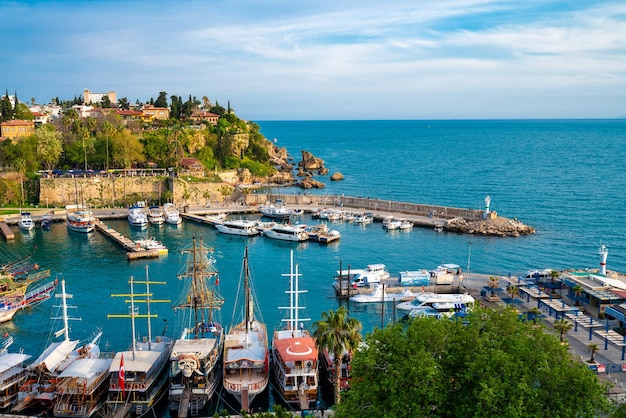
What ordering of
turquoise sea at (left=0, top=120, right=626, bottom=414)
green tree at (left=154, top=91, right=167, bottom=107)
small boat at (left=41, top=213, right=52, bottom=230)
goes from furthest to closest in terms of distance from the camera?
green tree at (left=154, top=91, right=167, bottom=107) < small boat at (left=41, top=213, right=52, bottom=230) < turquoise sea at (left=0, top=120, right=626, bottom=414)

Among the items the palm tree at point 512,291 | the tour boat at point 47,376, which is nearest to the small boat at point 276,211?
the palm tree at point 512,291

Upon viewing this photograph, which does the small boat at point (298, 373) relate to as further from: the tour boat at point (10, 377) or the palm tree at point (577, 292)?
the palm tree at point (577, 292)

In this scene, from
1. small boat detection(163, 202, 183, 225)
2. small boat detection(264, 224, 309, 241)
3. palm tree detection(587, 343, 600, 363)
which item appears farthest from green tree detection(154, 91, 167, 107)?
palm tree detection(587, 343, 600, 363)

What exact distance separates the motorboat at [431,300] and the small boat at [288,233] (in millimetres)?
24148

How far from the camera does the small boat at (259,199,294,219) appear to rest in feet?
266

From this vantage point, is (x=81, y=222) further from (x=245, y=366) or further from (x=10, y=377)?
(x=245, y=366)

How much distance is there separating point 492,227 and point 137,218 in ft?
152

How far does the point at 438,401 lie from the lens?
20047 millimetres

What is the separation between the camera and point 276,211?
81625 millimetres

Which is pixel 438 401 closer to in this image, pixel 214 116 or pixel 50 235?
pixel 50 235

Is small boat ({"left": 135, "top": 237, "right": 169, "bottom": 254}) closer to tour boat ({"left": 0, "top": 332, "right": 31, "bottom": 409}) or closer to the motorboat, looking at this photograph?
the motorboat

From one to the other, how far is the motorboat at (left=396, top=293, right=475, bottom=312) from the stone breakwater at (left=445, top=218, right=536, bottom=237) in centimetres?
2647

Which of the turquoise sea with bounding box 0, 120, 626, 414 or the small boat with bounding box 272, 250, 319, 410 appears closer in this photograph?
the small boat with bounding box 272, 250, 319, 410

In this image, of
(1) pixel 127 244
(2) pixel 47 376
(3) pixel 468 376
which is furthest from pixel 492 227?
(2) pixel 47 376
